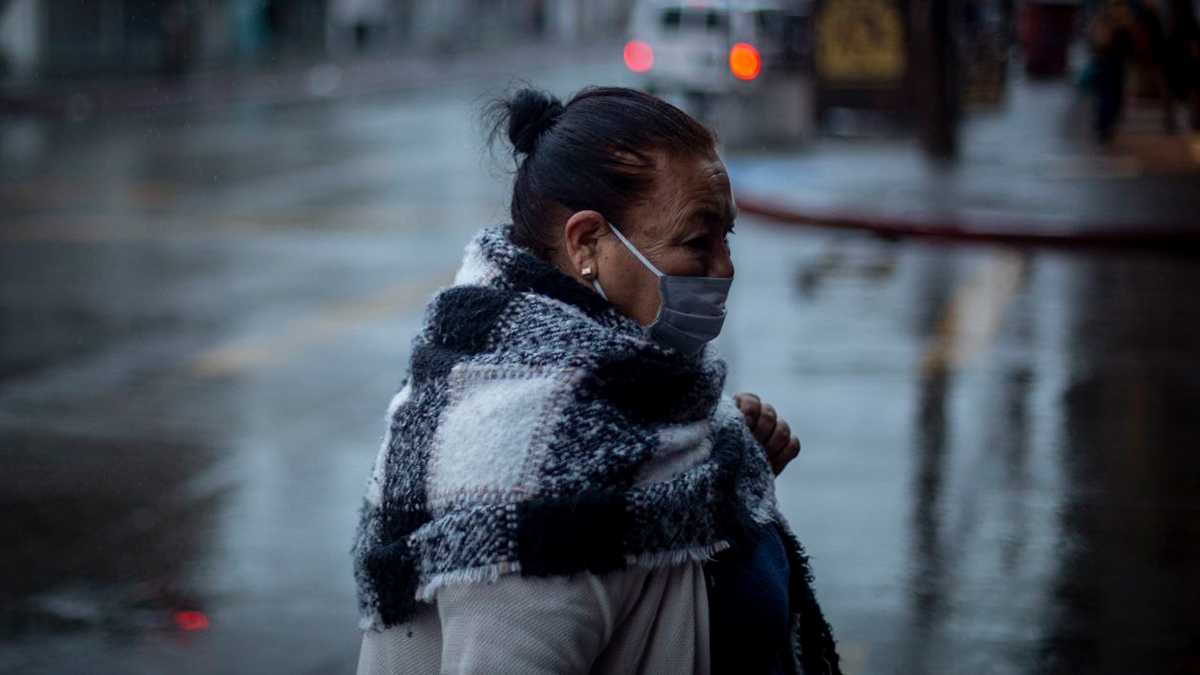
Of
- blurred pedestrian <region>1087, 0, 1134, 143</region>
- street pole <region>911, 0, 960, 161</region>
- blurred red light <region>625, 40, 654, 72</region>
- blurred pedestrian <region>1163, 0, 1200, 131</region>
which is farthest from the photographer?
blurred red light <region>625, 40, 654, 72</region>

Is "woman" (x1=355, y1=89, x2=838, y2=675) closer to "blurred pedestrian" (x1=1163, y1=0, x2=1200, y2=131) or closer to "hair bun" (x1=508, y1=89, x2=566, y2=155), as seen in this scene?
"hair bun" (x1=508, y1=89, x2=566, y2=155)

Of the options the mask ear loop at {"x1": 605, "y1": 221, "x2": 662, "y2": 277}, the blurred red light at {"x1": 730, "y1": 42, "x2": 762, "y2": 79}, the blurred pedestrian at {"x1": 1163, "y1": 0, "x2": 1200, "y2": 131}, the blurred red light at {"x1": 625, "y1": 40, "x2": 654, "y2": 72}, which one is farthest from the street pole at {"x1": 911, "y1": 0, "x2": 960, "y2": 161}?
the mask ear loop at {"x1": 605, "y1": 221, "x2": 662, "y2": 277}

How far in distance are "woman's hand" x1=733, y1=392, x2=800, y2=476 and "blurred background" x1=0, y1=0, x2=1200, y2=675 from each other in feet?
1.62

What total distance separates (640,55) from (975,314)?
18445 millimetres

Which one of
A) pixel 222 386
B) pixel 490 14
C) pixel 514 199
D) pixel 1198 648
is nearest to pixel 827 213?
pixel 222 386

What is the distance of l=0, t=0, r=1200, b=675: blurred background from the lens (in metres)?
5.47

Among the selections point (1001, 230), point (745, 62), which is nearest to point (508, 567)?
point (1001, 230)

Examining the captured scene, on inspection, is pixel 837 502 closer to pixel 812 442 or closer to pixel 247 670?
pixel 812 442

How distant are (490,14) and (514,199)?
6785 cm

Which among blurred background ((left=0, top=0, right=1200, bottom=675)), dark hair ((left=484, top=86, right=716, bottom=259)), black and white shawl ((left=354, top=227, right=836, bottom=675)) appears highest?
dark hair ((left=484, top=86, right=716, bottom=259))

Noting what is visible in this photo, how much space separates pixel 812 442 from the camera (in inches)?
298

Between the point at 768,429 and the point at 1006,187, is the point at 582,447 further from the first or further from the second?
the point at 1006,187

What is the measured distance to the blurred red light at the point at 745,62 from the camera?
23.3 m

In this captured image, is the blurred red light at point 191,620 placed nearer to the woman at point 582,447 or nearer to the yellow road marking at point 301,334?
the woman at point 582,447
